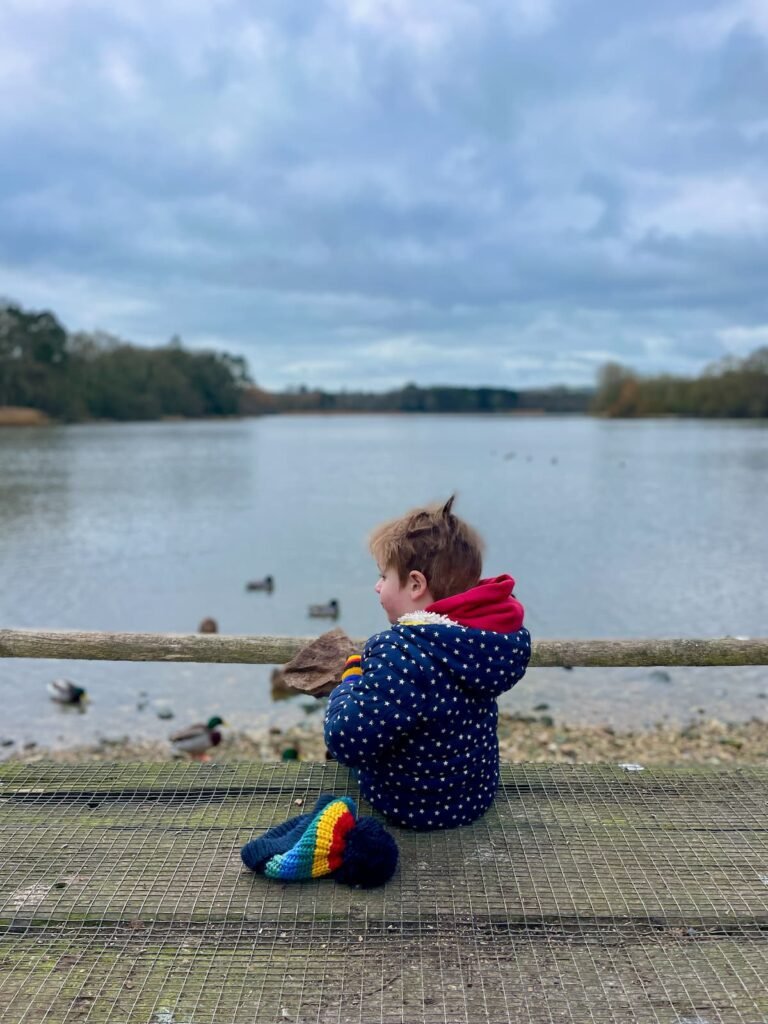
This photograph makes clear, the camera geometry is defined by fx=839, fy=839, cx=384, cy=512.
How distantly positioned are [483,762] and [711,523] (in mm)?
21755

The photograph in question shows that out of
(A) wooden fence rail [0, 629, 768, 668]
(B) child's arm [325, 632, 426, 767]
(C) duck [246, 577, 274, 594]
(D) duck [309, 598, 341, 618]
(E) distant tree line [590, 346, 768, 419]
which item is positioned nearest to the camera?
(B) child's arm [325, 632, 426, 767]

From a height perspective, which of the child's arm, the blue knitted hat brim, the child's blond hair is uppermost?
the child's blond hair

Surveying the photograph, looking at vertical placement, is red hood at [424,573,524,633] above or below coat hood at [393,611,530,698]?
above

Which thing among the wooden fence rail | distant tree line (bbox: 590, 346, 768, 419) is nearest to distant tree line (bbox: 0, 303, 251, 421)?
distant tree line (bbox: 590, 346, 768, 419)

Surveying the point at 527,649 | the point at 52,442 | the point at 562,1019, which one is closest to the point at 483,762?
the point at 527,649

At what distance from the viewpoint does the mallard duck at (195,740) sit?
27.0 feet

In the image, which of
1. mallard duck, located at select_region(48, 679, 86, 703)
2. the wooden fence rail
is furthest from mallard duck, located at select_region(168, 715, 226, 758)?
the wooden fence rail

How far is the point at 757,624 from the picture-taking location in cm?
1274

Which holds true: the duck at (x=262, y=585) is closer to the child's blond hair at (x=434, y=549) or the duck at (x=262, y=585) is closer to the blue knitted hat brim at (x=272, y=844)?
the blue knitted hat brim at (x=272, y=844)

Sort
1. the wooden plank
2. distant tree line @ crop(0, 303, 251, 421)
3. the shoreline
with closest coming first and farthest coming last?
the wooden plank
the shoreline
distant tree line @ crop(0, 303, 251, 421)

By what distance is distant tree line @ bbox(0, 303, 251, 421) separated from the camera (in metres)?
75.5

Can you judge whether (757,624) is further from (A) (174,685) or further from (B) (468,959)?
(B) (468,959)

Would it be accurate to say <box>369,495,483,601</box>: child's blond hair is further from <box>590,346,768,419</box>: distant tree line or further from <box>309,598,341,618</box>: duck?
<box>590,346,768,419</box>: distant tree line

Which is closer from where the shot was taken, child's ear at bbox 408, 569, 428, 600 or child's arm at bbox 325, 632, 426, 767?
child's arm at bbox 325, 632, 426, 767
